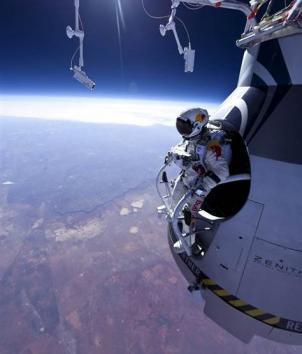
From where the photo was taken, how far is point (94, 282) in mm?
23328

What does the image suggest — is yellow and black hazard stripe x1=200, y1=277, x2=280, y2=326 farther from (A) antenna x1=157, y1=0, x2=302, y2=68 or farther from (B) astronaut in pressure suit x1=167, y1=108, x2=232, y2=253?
(A) antenna x1=157, y1=0, x2=302, y2=68

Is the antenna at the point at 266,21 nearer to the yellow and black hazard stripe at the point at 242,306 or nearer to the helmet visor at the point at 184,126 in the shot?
the helmet visor at the point at 184,126

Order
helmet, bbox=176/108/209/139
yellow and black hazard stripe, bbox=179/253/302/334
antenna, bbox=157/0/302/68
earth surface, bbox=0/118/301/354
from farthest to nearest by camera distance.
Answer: earth surface, bbox=0/118/301/354
helmet, bbox=176/108/209/139
yellow and black hazard stripe, bbox=179/253/302/334
antenna, bbox=157/0/302/68

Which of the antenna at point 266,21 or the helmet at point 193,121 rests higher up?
the antenna at point 266,21

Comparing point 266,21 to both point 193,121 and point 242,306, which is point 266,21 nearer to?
point 193,121

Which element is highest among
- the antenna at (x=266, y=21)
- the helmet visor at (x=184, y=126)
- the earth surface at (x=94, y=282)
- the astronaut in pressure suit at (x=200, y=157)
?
the antenna at (x=266, y=21)

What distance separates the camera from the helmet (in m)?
3.28

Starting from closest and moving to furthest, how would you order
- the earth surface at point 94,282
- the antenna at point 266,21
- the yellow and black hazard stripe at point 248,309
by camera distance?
1. the antenna at point 266,21
2. the yellow and black hazard stripe at point 248,309
3. the earth surface at point 94,282

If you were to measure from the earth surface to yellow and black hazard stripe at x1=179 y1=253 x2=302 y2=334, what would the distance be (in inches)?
13.5

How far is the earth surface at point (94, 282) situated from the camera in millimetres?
16734

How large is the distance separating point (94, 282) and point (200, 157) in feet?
79.3

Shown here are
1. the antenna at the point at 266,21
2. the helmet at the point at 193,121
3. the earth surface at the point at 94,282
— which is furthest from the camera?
the earth surface at the point at 94,282

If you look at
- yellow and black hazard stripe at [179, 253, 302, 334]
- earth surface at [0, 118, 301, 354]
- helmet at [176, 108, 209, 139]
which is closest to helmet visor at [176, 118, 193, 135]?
helmet at [176, 108, 209, 139]

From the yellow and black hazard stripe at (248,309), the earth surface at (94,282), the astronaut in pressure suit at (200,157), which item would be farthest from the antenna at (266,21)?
the earth surface at (94,282)
